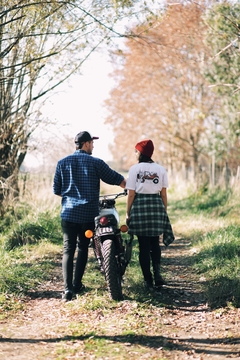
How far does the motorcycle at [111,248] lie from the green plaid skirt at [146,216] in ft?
0.77

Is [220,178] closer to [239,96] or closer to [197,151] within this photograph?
[239,96]

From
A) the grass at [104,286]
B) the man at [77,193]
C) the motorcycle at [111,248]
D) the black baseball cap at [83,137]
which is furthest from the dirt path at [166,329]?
the black baseball cap at [83,137]

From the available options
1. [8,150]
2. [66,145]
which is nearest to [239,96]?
[66,145]

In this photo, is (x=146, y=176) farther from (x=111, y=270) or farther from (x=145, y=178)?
(x=111, y=270)

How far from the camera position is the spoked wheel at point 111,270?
536 centimetres

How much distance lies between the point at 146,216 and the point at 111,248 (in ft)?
2.30

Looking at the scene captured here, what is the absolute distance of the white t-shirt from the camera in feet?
19.1

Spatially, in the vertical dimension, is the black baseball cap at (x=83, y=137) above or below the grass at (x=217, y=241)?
above

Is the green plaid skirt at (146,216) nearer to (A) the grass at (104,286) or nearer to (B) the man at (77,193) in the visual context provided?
(B) the man at (77,193)

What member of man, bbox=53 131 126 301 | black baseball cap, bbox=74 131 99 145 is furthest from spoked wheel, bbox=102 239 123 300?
black baseball cap, bbox=74 131 99 145

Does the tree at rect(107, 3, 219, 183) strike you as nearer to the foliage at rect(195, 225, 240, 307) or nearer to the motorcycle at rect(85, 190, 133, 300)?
the foliage at rect(195, 225, 240, 307)

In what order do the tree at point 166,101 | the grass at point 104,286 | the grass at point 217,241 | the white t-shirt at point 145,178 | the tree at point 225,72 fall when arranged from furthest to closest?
the tree at point 166,101
the tree at point 225,72
the white t-shirt at point 145,178
the grass at point 217,241
the grass at point 104,286

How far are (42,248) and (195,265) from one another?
9.25 ft

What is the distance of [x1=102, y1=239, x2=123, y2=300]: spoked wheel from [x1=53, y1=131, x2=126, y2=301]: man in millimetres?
424
